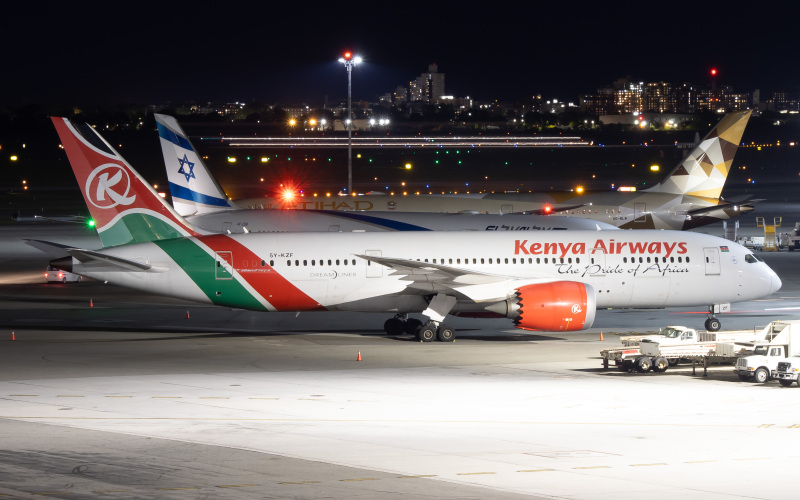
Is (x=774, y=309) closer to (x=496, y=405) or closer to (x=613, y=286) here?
(x=613, y=286)

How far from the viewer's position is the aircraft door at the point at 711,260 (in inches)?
1554

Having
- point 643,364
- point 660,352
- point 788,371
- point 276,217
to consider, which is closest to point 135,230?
point 276,217

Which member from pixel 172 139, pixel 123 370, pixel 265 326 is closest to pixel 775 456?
pixel 123 370

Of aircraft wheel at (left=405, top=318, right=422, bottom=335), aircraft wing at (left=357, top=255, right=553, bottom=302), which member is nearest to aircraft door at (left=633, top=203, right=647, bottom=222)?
aircraft wing at (left=357, top=255, right=553, bottom=302)

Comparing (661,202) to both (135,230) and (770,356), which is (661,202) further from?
(770,356)

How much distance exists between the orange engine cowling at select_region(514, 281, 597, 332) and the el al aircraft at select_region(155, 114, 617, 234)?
17.0m

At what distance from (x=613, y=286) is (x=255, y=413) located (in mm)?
18168

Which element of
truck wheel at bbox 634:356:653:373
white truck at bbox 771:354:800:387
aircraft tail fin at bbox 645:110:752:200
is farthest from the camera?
aircraft tail fin at bbox 645:110:752:200

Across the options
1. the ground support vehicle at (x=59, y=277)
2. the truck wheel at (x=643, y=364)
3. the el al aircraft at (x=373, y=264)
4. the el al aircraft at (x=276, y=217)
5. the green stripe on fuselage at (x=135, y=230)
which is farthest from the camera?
the ground support vehicle at (x=59, y=277)

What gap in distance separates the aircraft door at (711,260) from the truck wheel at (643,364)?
10.1 m

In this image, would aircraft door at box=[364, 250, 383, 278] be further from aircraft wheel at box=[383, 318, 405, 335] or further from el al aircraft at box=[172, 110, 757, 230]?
el al aircraft at box=[172, 110, 757, 230]

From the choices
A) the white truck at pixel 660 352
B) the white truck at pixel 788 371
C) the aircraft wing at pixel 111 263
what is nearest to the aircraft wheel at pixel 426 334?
the white truck at pixel 660 352

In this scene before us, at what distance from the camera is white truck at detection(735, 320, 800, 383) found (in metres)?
28.5

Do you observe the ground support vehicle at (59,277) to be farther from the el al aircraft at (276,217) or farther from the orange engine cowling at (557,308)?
the orange engine cowling at (557,308)
